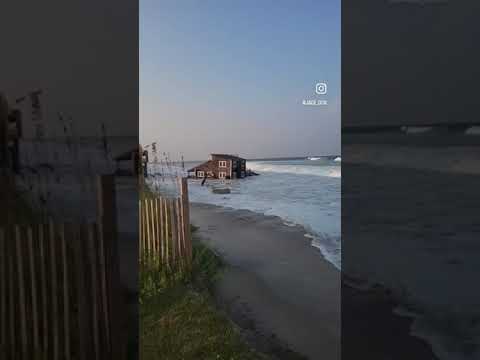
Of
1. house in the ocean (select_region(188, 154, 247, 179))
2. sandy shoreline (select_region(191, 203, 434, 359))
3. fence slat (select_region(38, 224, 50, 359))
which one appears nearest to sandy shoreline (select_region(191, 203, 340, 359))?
sandy shoreline (select_region(191, 203, 434, 359))

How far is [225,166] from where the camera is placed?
1.33 metres

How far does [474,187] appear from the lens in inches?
86.7

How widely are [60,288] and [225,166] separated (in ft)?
2.41

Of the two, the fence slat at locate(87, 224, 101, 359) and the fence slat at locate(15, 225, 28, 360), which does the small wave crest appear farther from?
the fence slat at locate(15, 225, 28, 360)

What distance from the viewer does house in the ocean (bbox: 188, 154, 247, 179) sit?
130 cm

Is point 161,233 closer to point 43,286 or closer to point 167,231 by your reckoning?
point 167,231

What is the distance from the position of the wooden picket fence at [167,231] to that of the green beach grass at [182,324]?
85 mm

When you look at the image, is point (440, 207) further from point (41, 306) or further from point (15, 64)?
point (15, 64)

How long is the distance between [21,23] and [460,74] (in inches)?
86.7

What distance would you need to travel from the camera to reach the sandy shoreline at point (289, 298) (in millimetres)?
1316

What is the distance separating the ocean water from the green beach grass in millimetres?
418

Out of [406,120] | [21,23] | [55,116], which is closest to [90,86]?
[55,116]

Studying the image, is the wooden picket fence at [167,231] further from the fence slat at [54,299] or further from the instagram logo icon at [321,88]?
the instagram logo icon at [321,88]

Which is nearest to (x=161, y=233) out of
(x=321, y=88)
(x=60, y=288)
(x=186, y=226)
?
(x=186, y=226)
